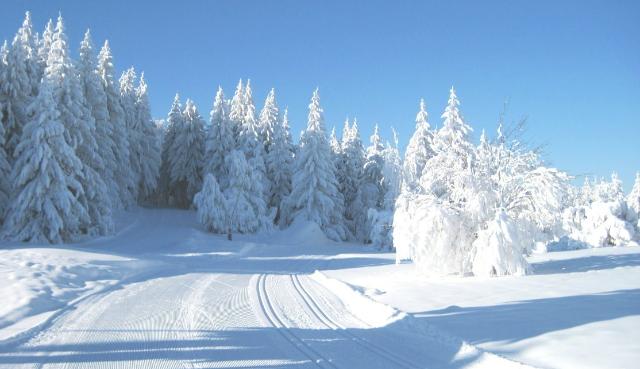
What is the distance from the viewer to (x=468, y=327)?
7.92 metres

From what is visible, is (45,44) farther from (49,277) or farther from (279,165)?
(49,277)

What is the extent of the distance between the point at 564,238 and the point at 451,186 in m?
22.8

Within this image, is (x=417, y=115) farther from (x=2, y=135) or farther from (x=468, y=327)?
(x=468, y=327)

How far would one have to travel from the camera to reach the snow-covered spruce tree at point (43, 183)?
2458 centimetres

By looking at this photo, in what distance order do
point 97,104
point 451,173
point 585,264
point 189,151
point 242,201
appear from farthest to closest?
point 189,151 → point 242,201 → point 97,104 → point 585,264 → point 451,173

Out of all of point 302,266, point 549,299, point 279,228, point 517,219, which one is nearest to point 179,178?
point 279,228

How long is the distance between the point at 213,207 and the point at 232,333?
29563 millimetres

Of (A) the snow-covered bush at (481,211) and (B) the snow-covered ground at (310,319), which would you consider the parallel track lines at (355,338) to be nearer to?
(B) the snow-covered ground at (310,319)

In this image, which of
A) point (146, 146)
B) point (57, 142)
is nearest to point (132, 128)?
point (146, 146)

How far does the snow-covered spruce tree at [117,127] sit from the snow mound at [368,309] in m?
30.4

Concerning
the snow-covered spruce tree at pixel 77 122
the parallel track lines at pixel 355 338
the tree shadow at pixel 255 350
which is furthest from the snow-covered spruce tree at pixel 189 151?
the tree shadow at pixel 255 350

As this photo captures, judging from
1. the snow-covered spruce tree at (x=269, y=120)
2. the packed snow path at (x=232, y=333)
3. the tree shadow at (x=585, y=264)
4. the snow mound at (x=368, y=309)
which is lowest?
the packed snow path at (x=232, y=333)

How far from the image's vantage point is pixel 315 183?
41312 mm

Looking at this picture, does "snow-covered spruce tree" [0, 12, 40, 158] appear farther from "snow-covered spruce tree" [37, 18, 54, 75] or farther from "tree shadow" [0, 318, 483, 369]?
"tree shadow" [0, 318, 483, 369]
